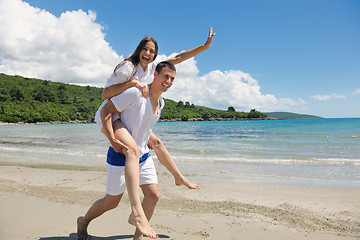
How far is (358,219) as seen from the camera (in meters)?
4.38

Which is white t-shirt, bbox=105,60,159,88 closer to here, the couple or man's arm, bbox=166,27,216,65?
the couple

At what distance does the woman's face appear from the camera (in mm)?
2711

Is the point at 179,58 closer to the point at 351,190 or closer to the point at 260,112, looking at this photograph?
the point at 351,190

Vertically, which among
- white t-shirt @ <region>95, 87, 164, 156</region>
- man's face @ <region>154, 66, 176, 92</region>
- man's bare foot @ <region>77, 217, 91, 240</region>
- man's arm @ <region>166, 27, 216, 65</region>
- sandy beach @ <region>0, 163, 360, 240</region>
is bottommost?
sandy beach @ <region>0, 163, 360, 240</region>

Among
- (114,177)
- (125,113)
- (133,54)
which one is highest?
(133,54)

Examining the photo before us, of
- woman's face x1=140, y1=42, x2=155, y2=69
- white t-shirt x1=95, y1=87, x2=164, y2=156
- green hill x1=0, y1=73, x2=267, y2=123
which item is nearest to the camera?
white t-shirt x1=95, y1=87, x2=164, y2=156

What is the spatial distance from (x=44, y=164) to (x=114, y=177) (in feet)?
27.4

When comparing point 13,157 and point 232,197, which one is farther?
point 13,157

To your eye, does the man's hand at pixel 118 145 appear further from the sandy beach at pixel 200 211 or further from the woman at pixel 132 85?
the sandy beach at pixel 200 211

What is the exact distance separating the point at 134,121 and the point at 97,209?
48.2 inches

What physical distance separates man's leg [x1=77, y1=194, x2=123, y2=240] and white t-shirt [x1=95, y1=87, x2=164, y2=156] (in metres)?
0.67

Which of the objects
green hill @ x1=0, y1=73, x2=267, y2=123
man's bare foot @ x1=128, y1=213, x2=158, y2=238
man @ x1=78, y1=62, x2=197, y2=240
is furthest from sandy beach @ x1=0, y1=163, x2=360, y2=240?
green hill @ x1=0, y1=73, x2=267, y2=123

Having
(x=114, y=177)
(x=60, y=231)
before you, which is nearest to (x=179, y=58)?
(x=114, y=177)

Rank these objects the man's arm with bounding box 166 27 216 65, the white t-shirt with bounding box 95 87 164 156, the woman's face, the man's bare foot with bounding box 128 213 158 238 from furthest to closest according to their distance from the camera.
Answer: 1. the man's arm with bounding box 166 27 216 65
2. the woman's face
3. the white t-shirt with bounding box 95 87 164 156
4. the man's bare foot with bounding box 128 213 158 238
